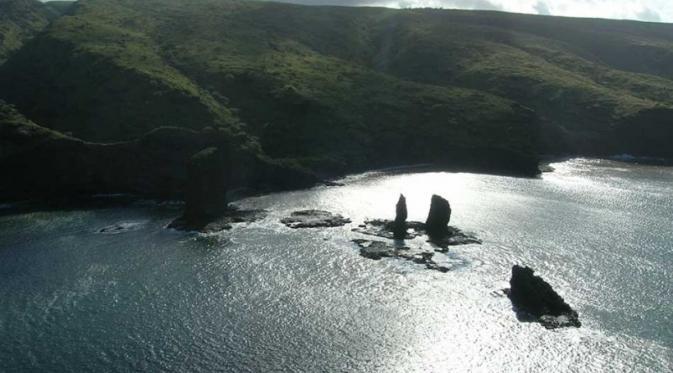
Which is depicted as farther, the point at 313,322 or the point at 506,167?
the point at 506,167

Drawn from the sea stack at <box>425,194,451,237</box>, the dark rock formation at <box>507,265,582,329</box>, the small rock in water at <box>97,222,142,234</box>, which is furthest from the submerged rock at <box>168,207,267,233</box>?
the dark rock formation at <box>507,265,582,329</box>

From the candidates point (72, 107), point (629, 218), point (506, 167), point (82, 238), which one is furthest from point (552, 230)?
point (72, 107)

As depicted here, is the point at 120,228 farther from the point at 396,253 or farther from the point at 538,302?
the point at 538,302

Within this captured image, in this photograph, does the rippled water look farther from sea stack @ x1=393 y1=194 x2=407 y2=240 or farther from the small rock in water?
sea stack @ x1=393 y1=194 x2=407 y2=240

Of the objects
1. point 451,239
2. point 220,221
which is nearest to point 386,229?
point 451,239

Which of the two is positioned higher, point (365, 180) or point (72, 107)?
point (72, 107)

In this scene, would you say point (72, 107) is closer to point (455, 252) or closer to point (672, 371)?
point (455, 252)

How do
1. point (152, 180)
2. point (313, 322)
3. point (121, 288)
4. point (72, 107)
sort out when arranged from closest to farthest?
point (313, 322) < point (121, 288) < point (152, 180) < point (72, 107)

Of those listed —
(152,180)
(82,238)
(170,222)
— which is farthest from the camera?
(152,180)

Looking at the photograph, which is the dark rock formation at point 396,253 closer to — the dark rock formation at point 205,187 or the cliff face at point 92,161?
the dark rock formation at point 205,187
